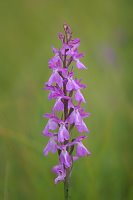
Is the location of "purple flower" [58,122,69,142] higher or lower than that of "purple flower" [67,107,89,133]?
lower

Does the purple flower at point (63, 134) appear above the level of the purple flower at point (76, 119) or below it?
below

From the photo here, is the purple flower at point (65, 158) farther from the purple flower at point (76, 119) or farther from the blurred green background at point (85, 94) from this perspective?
the blurred green background at point (85, 94)

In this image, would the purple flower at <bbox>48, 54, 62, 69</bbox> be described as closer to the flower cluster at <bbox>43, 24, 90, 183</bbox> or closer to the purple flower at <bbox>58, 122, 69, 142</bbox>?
the flower cluster at <bbox>43, 24, 90, 183</bbox>

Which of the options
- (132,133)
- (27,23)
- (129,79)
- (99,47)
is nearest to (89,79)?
(129,79)

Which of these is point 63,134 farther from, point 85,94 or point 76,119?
point 85,94

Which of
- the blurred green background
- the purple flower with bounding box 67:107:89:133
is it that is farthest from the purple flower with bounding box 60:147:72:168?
the blurred green background

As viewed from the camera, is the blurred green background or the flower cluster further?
the blurred green background

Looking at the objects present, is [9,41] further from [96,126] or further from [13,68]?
[96,126]

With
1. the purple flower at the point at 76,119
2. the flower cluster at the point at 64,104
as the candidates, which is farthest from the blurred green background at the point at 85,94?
the purple flower at the point at 76,119

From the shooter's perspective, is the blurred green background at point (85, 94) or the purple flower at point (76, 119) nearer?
the purple flower at point (76, 119)
